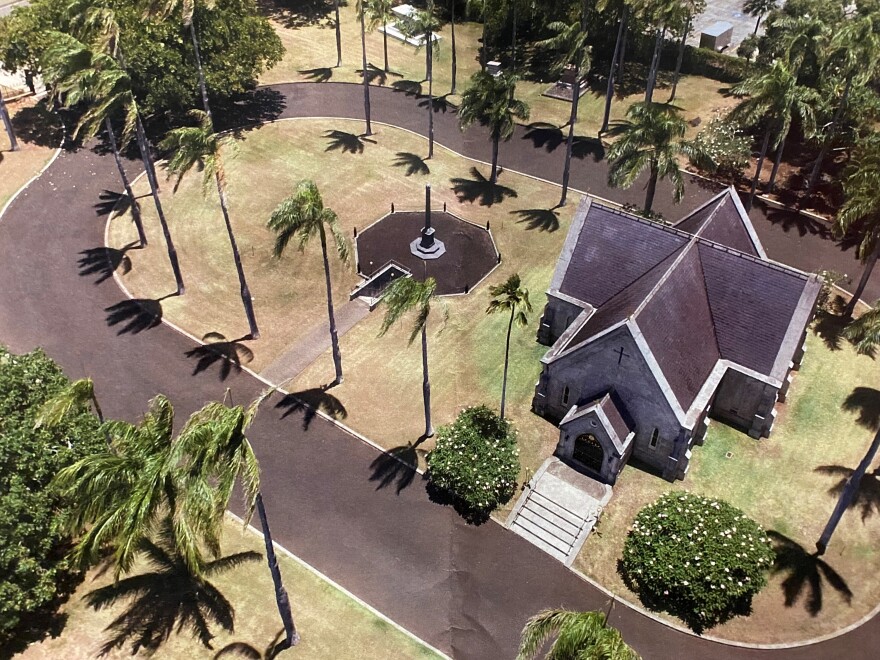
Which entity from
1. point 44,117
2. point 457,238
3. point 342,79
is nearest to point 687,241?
point 457,238

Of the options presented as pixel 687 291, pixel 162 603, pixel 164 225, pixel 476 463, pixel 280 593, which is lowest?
pixel 162 603

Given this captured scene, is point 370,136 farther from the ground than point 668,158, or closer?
closer

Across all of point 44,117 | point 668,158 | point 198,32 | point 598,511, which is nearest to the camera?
point 598,511

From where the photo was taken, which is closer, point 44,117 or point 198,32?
point 198,32

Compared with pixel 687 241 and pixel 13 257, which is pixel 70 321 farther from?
pixel 687 241

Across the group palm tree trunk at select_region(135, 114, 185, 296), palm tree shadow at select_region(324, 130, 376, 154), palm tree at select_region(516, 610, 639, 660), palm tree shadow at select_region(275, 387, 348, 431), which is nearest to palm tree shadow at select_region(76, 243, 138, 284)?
palm tree trunk at select_region(135, 114, 185, 296)

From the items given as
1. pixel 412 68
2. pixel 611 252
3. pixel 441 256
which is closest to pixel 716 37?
pixel 412 68

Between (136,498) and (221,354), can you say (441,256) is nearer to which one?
(221,354)
